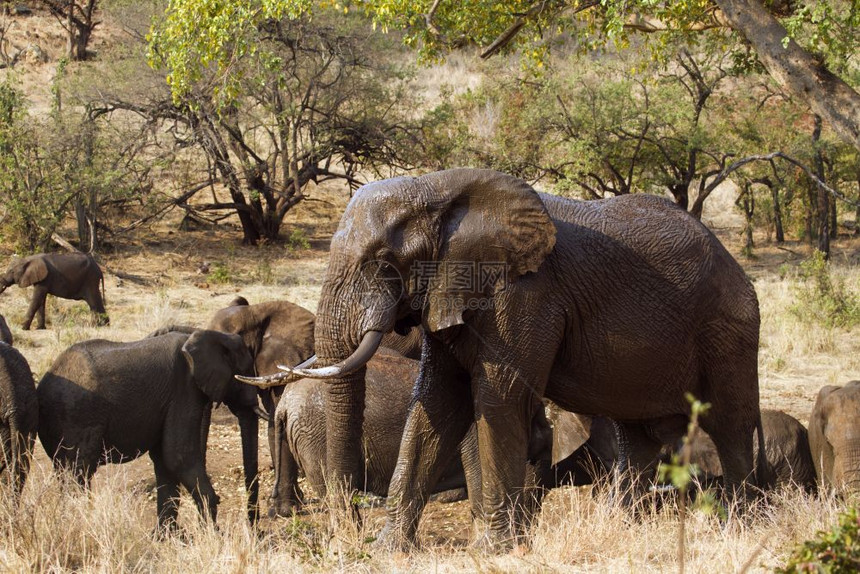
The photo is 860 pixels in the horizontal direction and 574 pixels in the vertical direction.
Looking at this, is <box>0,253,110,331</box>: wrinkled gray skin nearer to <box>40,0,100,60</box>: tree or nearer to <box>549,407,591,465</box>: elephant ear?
<box>549,407,591,465</box>: elephant ear

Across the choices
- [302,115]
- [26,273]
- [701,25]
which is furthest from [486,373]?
[302,115]

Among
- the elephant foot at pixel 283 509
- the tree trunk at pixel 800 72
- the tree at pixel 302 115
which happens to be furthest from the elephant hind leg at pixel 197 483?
the tree at pixel 302 115

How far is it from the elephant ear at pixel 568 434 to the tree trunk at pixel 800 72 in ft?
8.60

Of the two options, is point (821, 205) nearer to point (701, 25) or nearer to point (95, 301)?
point (701, 25)

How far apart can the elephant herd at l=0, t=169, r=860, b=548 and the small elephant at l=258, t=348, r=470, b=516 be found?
1 centimetres

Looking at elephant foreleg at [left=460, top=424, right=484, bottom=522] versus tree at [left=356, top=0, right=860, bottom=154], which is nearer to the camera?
elephant foreleg at [left=460, top=424, right=484, bottom=522]

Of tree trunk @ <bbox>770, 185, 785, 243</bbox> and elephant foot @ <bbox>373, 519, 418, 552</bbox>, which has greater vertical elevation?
tree trunk @ <bbox>770, 185, 785, 243</bbox>

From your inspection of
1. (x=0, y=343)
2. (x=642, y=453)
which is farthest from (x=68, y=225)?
(x=642, y=453)

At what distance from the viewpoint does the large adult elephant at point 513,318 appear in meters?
5.44

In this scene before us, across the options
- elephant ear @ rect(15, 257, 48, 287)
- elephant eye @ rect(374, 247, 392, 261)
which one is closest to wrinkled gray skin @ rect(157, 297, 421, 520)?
elephant eye @ rect(374, 247, 392, 261)

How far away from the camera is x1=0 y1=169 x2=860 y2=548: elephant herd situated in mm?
5480

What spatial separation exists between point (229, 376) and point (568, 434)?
2491 millimetres

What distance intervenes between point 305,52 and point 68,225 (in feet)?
19.3

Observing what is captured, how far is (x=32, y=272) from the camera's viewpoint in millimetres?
15172
